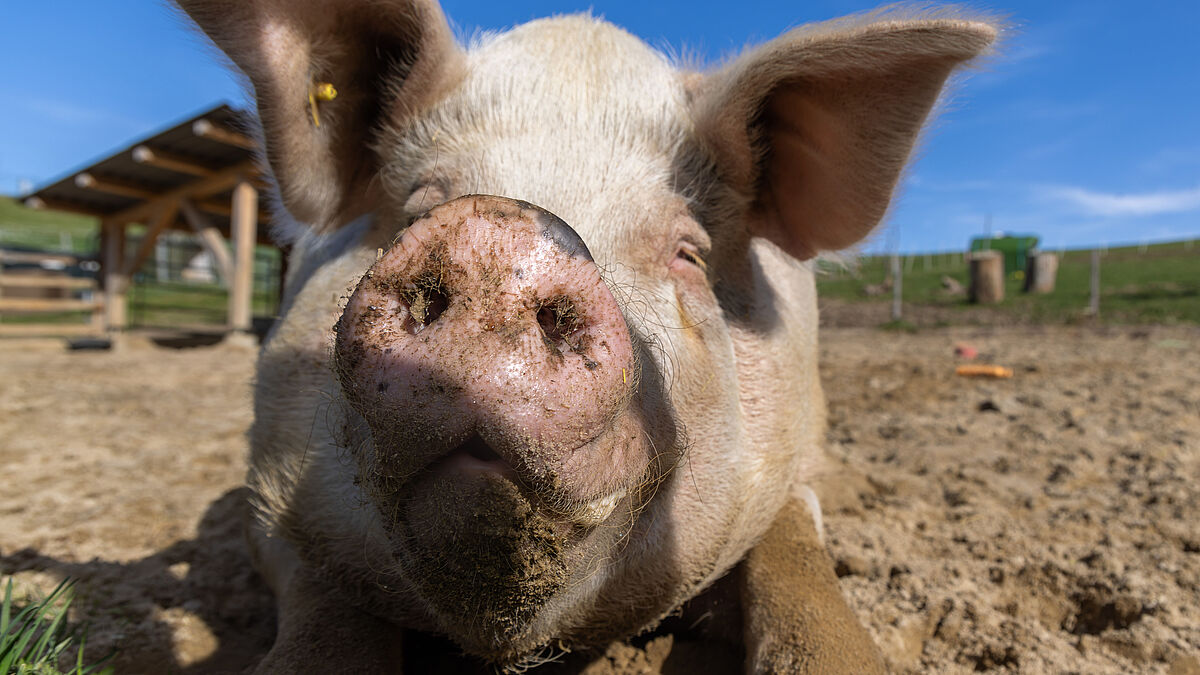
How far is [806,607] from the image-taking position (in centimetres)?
214

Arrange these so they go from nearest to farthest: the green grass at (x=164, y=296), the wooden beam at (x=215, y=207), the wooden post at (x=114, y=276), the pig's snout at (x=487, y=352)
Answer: the pig's snout at (x=487, y=352) < the wooden beam at (x=215, y=207) < the wooden post at (x=114, y=276) < the green grass at (x=164, y=296)

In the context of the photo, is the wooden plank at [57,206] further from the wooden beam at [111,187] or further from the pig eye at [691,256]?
the pig eye at [691,256]

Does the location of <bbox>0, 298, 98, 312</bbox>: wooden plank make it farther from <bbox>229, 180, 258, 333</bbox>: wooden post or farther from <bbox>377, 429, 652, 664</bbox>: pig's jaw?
<bbox>377, 429, 652, 664</bbox>: pig's jaw

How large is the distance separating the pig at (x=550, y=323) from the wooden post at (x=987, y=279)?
16913 mm

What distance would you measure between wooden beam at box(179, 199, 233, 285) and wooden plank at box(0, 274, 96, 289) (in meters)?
4.50

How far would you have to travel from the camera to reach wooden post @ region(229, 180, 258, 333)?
11719mm

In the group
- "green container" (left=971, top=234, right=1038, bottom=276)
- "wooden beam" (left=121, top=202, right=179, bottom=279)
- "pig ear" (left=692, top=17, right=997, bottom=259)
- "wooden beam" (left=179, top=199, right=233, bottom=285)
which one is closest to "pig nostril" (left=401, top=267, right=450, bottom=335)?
"pig ear" (left=692, top=17, right=997, bottom=259)

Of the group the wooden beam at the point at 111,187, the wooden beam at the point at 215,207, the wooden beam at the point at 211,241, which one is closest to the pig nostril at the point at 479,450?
the wooden beam at the point at 211,241

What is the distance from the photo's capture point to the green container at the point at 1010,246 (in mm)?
31000

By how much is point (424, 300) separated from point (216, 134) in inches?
400

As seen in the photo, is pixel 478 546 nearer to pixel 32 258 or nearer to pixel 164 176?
pixel 164 176

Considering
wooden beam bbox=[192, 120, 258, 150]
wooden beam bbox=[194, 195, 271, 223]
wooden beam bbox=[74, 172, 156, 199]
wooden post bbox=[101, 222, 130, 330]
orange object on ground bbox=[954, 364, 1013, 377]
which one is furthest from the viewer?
wooden post bbox=[101, 222, 130, 330]

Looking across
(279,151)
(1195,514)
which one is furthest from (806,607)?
(1195,514)

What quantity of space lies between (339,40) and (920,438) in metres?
4.18
